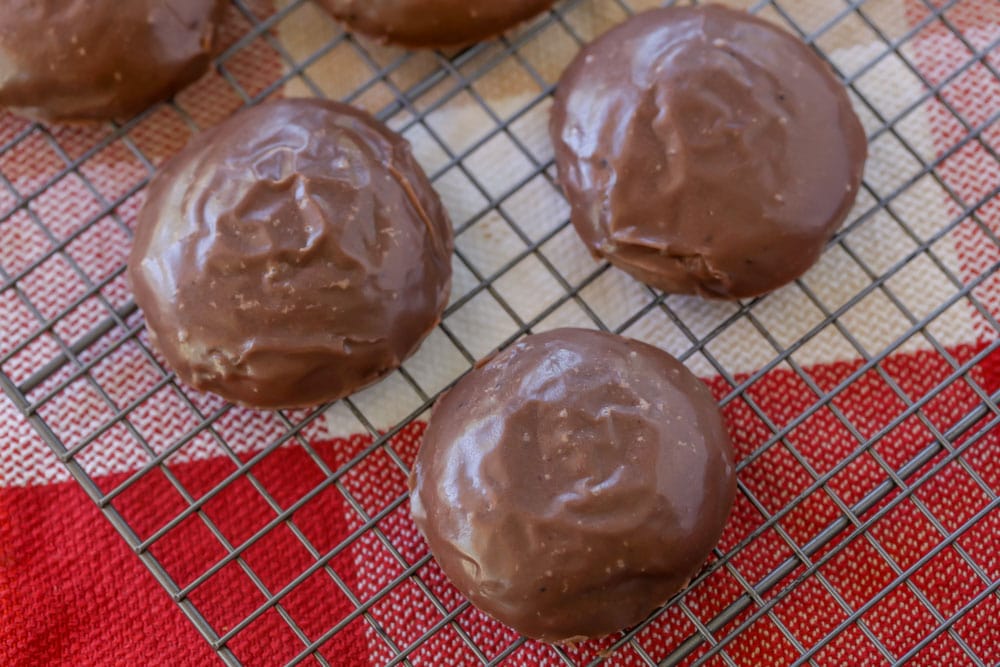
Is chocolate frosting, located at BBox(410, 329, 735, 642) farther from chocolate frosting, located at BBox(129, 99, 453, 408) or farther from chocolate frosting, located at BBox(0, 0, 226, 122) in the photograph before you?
chocolate frosting, located at BBox(0, 0, 226, 122)

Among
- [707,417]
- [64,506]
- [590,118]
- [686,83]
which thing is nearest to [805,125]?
[686,83]

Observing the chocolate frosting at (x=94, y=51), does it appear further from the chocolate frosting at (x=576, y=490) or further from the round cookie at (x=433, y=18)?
the chocolate frosting at (x=576, y=490)

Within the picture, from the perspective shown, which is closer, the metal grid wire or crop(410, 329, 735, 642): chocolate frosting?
crop(410, 329, 735, 642): chocolate frosting

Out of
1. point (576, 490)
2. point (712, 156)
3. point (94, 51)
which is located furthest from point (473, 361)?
point (94, 51)

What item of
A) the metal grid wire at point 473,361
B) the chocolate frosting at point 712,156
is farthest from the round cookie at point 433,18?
the chocolate frosting at point 712,156

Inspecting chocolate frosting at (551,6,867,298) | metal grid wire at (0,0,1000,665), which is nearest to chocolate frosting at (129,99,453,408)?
metal grid wire at (0,0,1000,665)

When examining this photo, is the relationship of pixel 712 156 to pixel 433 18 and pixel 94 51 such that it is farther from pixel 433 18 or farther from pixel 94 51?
pixel 94 51

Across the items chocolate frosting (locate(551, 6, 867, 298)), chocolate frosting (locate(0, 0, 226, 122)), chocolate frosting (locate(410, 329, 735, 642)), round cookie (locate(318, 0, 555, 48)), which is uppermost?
chocolate frosting (locate(0, 0, 226, 122))
